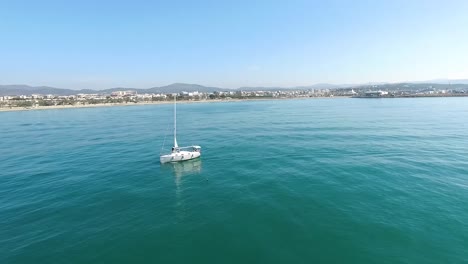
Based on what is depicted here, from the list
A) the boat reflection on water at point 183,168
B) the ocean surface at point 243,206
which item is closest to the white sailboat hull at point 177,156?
the boat reflection on water at point 183,168

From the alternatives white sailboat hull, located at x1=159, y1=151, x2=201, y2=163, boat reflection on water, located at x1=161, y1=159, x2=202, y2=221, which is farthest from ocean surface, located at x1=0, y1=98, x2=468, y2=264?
white sailboat hull, located at x1=159, y1=151, x2=201, y2=163

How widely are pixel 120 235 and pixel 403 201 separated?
23087 mm

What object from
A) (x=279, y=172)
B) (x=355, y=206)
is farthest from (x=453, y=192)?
(x=279, y=172)

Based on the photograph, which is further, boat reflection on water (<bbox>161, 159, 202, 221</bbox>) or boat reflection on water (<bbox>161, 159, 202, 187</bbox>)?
boat reflection on water (<bbox>161, 159, 202, 187</bbox>)

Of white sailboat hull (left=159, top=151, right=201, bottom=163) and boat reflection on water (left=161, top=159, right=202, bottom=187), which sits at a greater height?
white sailboat hull (left=159, top=151, right=201, bottom=163)

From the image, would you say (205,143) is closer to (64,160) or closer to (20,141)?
(64,160)

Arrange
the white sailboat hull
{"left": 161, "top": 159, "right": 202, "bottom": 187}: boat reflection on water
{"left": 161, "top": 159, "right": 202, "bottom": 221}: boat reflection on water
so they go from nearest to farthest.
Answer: {"left": 161, "top": 159, "right": 202, "bottom": 221}: boat reflection on water, {"left": 161, "top": 159, "right": 202, "bottom": 187}: boat reflection on water, the white sailboat hull

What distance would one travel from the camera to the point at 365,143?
42.2 meters

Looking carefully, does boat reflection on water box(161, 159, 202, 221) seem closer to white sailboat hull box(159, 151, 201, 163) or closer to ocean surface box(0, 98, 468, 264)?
ocean surface box(0, 98, 468, 264)

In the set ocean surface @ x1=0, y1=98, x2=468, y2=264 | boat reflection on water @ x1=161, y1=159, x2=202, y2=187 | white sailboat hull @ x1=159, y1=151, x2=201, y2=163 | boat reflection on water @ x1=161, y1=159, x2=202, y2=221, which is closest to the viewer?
ocean surface @ x1=0, y1=98, x2=468, y2=264

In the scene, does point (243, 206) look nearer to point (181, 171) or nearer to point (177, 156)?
point (181, 171)

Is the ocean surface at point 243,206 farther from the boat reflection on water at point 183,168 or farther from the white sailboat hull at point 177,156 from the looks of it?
the white sailboat hull at point 177,156

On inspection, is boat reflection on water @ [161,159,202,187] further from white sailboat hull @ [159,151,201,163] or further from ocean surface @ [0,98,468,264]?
white sailboat hull @ [159,151,201,163]

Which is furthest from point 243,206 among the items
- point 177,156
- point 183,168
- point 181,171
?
point 177,156
